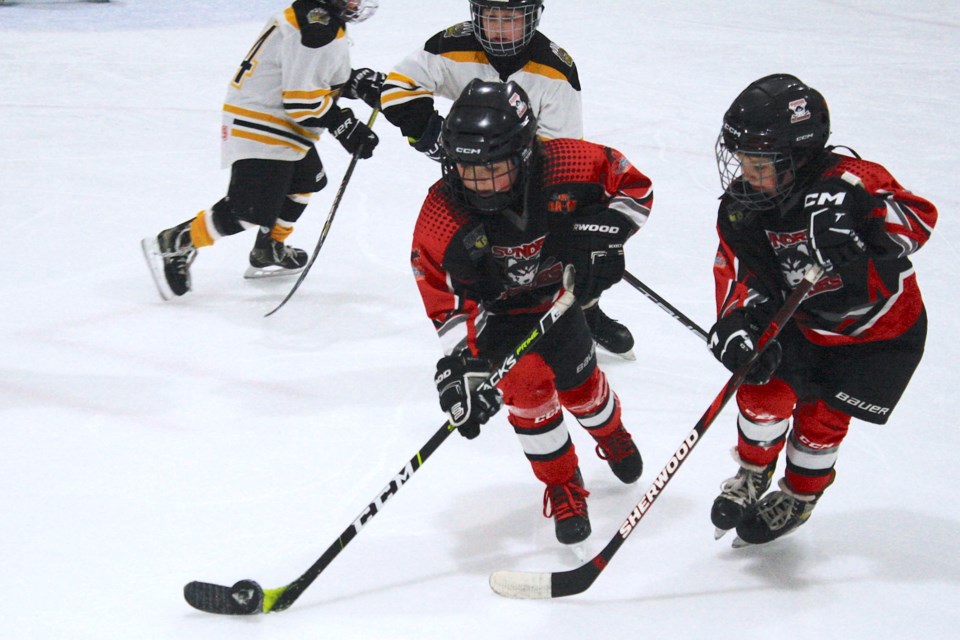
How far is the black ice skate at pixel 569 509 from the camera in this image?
2.24 meters

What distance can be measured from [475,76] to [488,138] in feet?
3.67

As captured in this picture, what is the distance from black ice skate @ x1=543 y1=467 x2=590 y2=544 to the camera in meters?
2.24

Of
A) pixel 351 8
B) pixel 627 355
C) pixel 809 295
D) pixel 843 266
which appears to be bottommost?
pixel 627 355

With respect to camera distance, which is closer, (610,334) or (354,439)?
(354,439)

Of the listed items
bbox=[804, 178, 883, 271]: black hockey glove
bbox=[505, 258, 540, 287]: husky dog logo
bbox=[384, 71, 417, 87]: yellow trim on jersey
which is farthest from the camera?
bbox=[384, 71, 417, 87]: yellow trim on jersey

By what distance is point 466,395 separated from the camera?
202 centimetres

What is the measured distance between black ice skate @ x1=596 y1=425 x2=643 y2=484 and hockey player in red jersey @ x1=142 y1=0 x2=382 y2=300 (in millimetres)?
1594

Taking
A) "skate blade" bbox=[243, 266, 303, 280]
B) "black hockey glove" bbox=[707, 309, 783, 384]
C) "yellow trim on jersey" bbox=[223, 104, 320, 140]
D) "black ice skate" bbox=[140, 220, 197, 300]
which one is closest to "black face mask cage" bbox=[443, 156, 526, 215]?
"black hockey glove" bbox=[707, 309, 783, 384]

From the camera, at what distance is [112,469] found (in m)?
2.59

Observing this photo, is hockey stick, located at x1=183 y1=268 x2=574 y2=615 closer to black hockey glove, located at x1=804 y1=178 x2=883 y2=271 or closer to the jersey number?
black hockey glove, located at x1=804 y1=178 x2=883 y2=271

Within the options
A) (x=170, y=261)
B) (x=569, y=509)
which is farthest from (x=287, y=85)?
(x=569, y=509)

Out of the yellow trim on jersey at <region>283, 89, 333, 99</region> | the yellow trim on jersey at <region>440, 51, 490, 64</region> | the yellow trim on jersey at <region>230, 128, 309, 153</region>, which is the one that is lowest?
the yellow trim on jersey at <region>230, 128, 309, 153</region>

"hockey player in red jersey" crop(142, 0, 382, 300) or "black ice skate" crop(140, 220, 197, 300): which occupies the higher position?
"hockey player in red jersey" crop(142, 0, 382, 300)

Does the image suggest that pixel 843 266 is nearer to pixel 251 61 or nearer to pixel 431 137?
pixel 431 137
